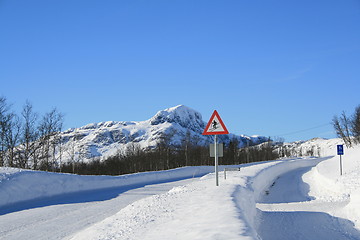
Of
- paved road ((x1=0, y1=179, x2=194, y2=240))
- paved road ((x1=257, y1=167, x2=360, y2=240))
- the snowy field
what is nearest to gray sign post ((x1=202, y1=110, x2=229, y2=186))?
the snowy field

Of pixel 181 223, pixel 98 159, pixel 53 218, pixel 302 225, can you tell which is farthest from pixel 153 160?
pixel 181 223

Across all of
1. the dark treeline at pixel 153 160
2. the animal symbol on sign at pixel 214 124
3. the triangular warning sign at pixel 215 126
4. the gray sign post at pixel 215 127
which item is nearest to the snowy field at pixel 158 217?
the gray sign post at pixel 215 127

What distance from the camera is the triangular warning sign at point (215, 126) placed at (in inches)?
Answer: 472

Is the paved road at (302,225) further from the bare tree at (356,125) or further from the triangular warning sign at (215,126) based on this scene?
the bare tree at (356,125)

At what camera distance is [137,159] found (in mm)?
74812

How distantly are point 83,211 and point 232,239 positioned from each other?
6.72 metres

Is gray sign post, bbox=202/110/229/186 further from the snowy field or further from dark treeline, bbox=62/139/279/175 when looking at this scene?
dark treeline, bbox=62/139/279/175

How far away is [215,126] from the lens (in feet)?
39.8

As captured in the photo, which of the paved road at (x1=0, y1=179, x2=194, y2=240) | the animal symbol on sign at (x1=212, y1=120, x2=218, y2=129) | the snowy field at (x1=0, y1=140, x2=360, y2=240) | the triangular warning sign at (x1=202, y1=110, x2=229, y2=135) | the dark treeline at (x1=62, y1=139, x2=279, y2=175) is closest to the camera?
the snowy field at (x1=0, y1=140, x2=360, y2=240)

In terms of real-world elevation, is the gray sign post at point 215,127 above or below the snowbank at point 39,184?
above

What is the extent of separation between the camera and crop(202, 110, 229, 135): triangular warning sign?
1198 centimetres

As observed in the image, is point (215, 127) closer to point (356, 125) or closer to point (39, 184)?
point (39, 184)

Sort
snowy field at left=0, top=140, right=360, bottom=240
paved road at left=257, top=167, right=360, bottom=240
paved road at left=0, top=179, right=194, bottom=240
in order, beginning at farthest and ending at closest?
paved road at left=257, top=167, right=360, bottom=240 → paved road at left=0, top=179, right=194, bottom=240 → snowy field at left=0, top=140, right=360, bottom=240

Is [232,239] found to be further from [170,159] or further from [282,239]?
[170,159]
